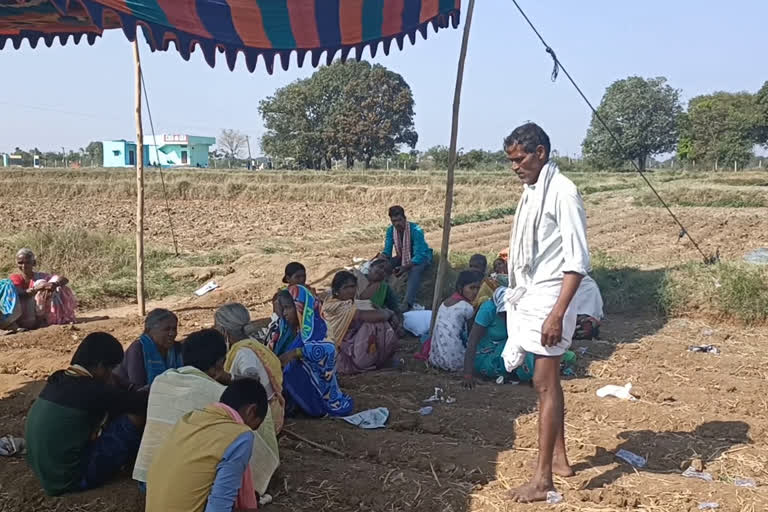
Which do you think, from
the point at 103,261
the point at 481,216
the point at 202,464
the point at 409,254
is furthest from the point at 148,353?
the point at 481,216

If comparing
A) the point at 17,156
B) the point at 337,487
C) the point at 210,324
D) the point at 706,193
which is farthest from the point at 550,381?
the point at 17,156

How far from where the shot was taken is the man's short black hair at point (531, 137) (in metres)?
3.40

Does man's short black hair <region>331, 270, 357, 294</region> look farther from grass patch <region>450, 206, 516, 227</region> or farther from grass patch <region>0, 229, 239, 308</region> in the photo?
grass patch <region>450, 206, 516, 227</region>

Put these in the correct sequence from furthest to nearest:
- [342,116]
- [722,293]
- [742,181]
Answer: [342,116], [742,181], [722,293]

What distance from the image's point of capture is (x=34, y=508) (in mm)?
3598

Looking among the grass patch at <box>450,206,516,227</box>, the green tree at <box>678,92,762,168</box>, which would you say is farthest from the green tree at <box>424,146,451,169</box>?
the grass patch at <box>450,206,516,227</box>

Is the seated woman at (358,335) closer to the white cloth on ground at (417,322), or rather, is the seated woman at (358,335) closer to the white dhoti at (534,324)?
the white cloth on ground at (417,322)

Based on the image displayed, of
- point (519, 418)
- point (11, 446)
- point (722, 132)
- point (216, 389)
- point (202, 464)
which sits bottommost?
point (11, 446)

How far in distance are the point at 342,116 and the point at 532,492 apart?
45.7 m

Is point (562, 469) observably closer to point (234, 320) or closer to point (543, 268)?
point (543, 268)

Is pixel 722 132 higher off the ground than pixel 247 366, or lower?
higher

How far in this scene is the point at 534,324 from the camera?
3359 mm

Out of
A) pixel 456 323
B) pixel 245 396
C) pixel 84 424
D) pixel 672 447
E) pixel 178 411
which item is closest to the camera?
pixel 245 396

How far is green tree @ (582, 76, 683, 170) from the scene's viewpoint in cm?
5034
